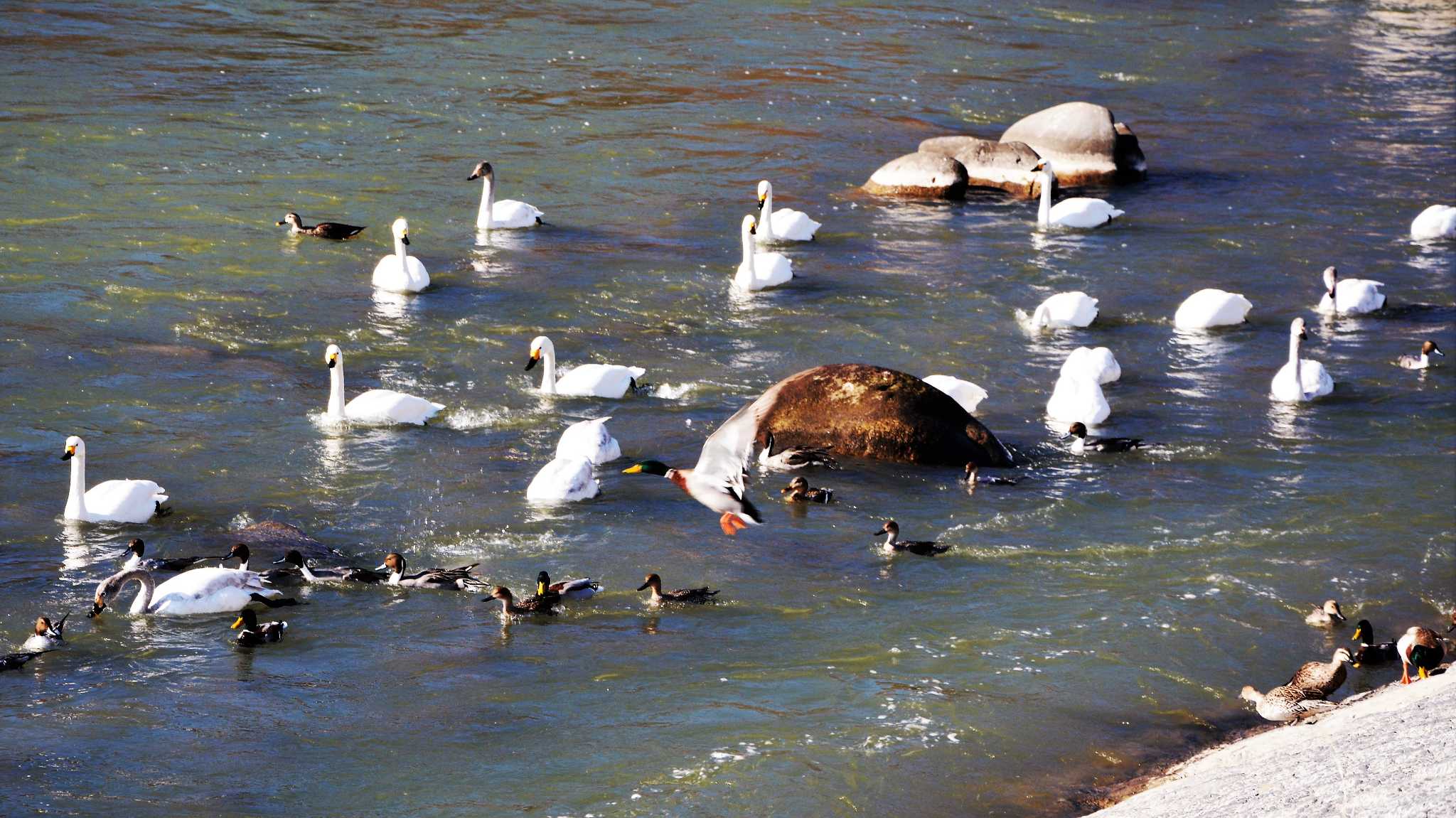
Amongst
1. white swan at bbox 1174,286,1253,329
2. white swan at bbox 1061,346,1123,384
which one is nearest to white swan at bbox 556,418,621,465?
white swan at bbox 1061,346,1123,384

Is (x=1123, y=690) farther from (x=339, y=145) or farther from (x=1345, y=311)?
(x=339, y=145)

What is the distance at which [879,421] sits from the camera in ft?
53.1

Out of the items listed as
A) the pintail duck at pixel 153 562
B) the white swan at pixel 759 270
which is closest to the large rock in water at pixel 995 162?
the white swan at pixel 759 270

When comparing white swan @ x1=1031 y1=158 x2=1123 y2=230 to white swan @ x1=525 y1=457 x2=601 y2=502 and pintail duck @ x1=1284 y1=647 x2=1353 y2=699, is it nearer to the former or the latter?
white swan @ x1=525 y1=457 x2=601 y2=502

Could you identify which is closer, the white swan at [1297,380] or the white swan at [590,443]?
the white swan at [590,443]

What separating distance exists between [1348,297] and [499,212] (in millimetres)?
11124

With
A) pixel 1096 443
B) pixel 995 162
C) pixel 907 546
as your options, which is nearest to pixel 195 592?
pixel 907 546

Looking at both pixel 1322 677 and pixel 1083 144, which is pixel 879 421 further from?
pixel 1083 144

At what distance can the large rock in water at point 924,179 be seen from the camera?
2730 centimetres

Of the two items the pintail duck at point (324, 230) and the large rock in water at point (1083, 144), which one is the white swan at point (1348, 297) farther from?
the pintail duck at point (324, 230)

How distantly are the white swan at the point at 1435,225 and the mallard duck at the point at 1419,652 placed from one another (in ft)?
48.1

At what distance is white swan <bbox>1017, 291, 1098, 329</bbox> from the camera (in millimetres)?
20328

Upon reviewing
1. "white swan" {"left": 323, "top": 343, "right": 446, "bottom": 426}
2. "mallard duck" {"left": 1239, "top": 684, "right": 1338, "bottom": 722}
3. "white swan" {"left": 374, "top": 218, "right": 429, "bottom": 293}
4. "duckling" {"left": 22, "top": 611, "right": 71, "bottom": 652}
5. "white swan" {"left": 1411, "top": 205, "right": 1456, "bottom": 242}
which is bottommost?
"duckling" {"left": 22, "top": 611, "right": 71, "bottom": 652}

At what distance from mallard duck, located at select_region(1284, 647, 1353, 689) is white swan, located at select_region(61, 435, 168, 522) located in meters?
8.86
